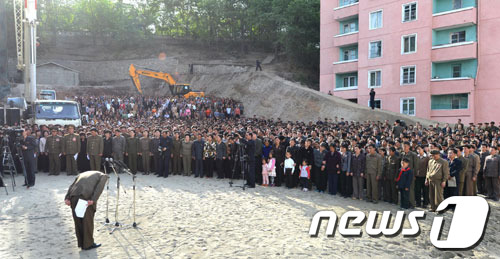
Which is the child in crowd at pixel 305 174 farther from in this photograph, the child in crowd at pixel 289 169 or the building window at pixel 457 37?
the building window at pixel 457 37

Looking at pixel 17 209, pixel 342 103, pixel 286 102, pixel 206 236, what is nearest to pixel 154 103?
pixel 286 102

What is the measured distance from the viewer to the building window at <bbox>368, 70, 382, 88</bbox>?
34.8 m

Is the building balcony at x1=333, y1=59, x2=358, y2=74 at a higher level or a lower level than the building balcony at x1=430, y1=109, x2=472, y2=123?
higher

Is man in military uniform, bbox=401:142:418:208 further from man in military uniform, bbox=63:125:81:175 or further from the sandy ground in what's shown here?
man in military uniform, bbox=63:125:81:175

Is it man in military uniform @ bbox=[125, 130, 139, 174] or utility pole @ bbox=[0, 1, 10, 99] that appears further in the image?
utility pole @ bbox=[0, 1, 10, 99]

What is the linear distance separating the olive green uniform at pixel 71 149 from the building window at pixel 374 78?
2703 centimetres

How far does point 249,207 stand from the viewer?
35.0 feet

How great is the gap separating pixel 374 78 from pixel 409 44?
4218 millimetres

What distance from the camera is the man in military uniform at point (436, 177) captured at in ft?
34.8

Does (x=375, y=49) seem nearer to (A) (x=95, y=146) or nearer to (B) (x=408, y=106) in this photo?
(B) (x=408, y=106)

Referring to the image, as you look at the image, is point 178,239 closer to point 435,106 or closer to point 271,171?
point 271,171

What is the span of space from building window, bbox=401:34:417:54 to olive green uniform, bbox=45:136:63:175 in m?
27.8

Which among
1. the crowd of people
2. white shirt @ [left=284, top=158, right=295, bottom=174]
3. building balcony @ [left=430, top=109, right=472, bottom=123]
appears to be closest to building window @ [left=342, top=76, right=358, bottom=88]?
building balcony @ [left=430, top=109, right=472, bottom=123]

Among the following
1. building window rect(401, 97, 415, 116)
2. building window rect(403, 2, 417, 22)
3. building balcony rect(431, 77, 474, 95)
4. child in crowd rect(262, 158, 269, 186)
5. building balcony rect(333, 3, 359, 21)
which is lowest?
child in crowd rect(262, 158, 269, 186)
